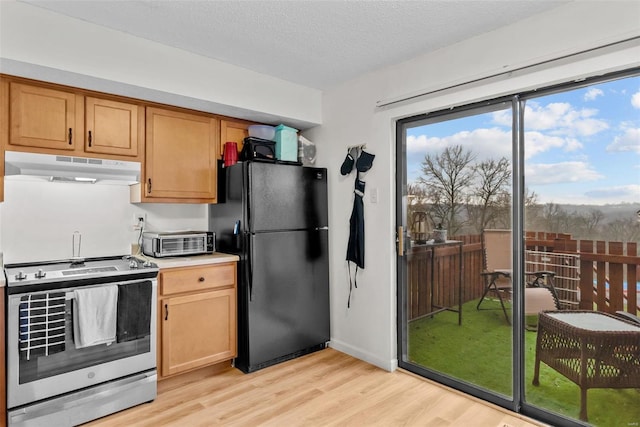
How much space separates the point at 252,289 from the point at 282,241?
0.47 meters

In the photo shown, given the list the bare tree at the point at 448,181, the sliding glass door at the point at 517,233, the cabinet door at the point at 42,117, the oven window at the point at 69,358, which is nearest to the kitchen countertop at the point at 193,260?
the oven window at the point at 69,358

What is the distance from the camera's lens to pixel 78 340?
7.21 ft

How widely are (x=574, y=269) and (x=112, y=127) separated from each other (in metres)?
3.20

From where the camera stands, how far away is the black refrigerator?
2.95 meters

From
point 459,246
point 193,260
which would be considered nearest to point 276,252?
point 193,260

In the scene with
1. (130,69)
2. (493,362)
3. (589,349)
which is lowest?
(493,362)

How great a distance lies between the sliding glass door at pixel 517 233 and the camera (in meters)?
2.01

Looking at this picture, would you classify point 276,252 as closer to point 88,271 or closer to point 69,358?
point 88,271

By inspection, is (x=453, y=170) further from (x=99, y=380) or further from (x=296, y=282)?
(x=99, y=380)

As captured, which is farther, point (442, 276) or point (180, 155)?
point (180, 155)

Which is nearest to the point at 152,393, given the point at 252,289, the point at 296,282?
the point at 252,289

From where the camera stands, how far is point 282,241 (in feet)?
10.2

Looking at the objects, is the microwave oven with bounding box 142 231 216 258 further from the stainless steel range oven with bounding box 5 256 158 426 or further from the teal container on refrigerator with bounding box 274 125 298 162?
the teal container on refrigerator with bounding box 274 125 298 162

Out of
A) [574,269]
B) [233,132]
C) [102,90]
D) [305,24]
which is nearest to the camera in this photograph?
[574,269]
